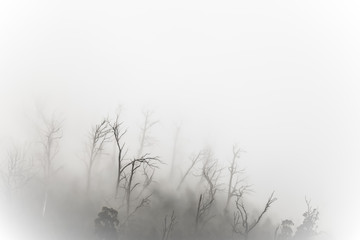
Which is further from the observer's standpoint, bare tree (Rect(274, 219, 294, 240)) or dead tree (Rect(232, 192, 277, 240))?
bare tree (Rect(274, 219, 294, 240))

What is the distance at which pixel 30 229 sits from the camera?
157ft

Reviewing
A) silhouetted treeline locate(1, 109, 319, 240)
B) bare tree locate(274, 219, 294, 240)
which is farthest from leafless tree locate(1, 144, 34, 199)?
bare tree locate(274, 219, 294, 240)

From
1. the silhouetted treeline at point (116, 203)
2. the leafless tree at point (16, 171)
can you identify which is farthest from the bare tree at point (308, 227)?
the leafless tree at point (16, 171)

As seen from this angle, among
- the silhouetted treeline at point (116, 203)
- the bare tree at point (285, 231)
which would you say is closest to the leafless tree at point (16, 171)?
the silhouetted treeline at point (116, 203)

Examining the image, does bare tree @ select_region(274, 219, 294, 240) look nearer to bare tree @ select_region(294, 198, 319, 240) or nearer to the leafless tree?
bare tree @ select_region(294, 198, 319, 240)

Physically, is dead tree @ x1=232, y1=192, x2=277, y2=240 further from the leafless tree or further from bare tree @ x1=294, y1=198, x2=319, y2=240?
the leafless tree

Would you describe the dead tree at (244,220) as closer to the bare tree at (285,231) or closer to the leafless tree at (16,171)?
the bare tree at (285,231)

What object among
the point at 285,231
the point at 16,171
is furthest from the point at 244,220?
the point at 16,171

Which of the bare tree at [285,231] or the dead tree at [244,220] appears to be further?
the bare tree at [285,231]

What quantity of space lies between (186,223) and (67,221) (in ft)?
56.9

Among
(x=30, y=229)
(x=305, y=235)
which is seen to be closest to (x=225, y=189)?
(x=305, y=235)

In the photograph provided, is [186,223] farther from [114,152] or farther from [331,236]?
[331,236]

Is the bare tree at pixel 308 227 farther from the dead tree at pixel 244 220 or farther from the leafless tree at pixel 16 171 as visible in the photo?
the leafless tree at pixel 16 171

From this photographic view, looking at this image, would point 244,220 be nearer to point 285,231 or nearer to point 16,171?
point 285,231
